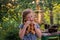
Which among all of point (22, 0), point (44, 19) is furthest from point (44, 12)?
point (22, 0)


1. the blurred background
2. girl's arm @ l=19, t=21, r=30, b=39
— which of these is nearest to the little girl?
girl's arm @ l=19, t=21, r=30, b=39

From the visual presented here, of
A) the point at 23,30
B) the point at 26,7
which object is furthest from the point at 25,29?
the point at 26,7

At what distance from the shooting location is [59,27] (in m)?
5.36

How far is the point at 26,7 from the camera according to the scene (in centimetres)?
589

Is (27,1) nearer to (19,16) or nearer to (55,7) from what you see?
(19,16)

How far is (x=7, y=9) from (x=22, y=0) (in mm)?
506

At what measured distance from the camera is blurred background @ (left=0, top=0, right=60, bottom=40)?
562 cm

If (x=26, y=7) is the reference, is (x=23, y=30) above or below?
below

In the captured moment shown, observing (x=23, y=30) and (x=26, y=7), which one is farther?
(x=26, y=7)

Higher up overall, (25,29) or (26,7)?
(26,7)

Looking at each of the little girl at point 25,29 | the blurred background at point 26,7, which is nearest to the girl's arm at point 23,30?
the little girl at point 25,29

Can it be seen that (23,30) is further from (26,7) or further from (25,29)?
(26,7)

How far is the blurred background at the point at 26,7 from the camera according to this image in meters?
5.62

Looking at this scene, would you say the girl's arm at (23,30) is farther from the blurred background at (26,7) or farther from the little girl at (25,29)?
the blurred background at (26,7)
